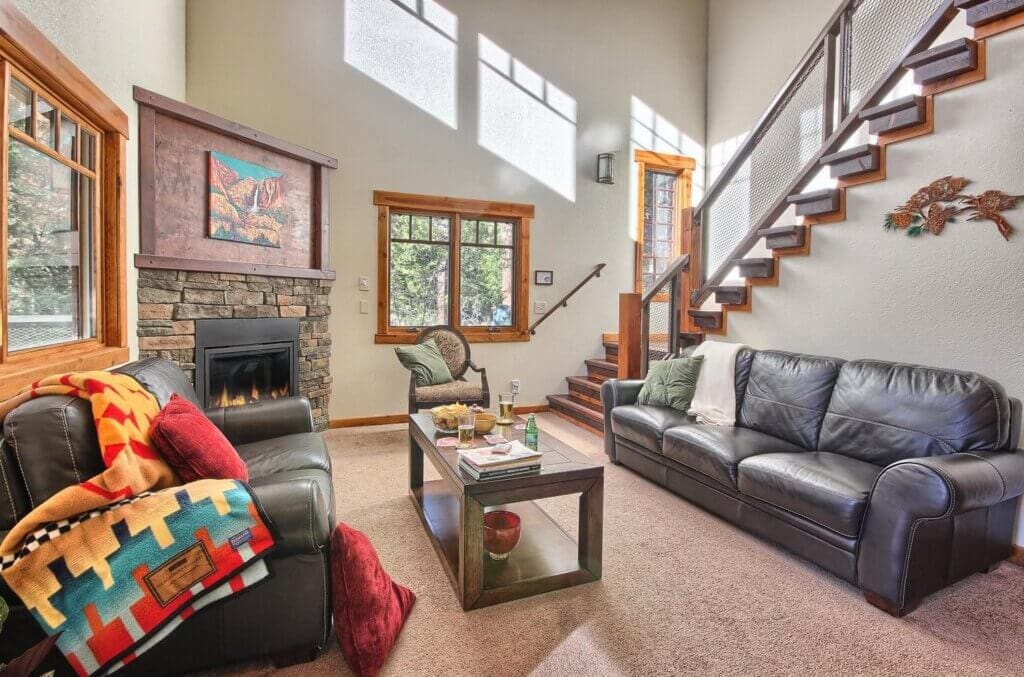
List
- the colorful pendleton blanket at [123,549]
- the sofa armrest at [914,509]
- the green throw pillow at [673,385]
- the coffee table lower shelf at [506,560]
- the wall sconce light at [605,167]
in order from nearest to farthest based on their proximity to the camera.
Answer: the colorful pendleton blanket at [123,549] < the sofa armrest at [914,509] < the coffee table lower shelf at [506,560] < the green throw pillow at [673,385] < the wall sconce light at [605,167]

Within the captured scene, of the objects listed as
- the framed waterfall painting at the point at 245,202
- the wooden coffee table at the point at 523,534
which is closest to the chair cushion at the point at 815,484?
the wooden coffee table at the point at 523,534

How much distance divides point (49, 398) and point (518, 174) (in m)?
4.55

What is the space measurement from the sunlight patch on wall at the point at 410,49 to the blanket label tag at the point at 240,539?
14.6 feet

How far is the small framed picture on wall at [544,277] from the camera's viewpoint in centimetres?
556

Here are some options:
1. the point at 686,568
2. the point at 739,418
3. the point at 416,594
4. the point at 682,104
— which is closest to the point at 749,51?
the point at 682,104

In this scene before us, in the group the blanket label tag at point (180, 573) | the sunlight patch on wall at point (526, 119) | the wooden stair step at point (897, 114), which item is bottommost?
the blanket label tag at point (180, 573)

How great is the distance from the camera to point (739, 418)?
3324mm

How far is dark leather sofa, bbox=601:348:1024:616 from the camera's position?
1965 millimetres

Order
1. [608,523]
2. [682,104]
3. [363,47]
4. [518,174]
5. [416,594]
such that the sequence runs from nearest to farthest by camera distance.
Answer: [416,594] → [608,523] → [363,47] → [518,174] → [682,104]

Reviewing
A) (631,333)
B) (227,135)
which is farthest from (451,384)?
(227,135)

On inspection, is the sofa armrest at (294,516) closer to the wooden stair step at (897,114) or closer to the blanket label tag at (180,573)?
the blanket label tag at (180,573)

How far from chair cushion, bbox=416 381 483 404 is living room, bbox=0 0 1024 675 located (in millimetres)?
42

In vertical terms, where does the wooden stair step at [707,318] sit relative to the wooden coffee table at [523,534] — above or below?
above

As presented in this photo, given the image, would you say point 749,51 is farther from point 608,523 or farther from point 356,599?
point 356,599
